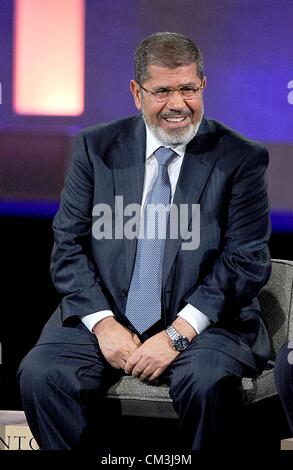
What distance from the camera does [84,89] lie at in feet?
12.9

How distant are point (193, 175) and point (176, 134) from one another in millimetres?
142

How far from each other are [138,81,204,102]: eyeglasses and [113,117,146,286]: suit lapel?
19 centimetres

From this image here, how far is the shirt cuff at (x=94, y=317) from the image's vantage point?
314cm

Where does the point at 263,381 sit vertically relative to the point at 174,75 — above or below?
below

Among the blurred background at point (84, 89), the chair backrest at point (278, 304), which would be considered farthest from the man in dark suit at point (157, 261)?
the blurred background at point (84, 89)

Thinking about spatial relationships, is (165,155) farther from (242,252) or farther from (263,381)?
(263,381)

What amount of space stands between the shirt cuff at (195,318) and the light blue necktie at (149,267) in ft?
0.31

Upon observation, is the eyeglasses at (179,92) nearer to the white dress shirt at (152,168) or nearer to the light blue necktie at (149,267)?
the white dress shirt at (152,168)

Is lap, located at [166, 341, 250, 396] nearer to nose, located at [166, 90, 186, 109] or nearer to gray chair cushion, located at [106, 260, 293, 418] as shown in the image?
gray chair cushion, located at [106, 260, 293, 418]

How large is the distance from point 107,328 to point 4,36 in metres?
1.42

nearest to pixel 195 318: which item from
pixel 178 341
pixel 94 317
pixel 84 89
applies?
pixel 178 341

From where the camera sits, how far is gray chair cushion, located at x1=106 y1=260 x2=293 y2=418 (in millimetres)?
3039

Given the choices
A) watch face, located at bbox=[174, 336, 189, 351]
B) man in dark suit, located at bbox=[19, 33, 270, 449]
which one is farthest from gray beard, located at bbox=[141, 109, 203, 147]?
watch face, located at bbox=[174, 336, 189, 351]
